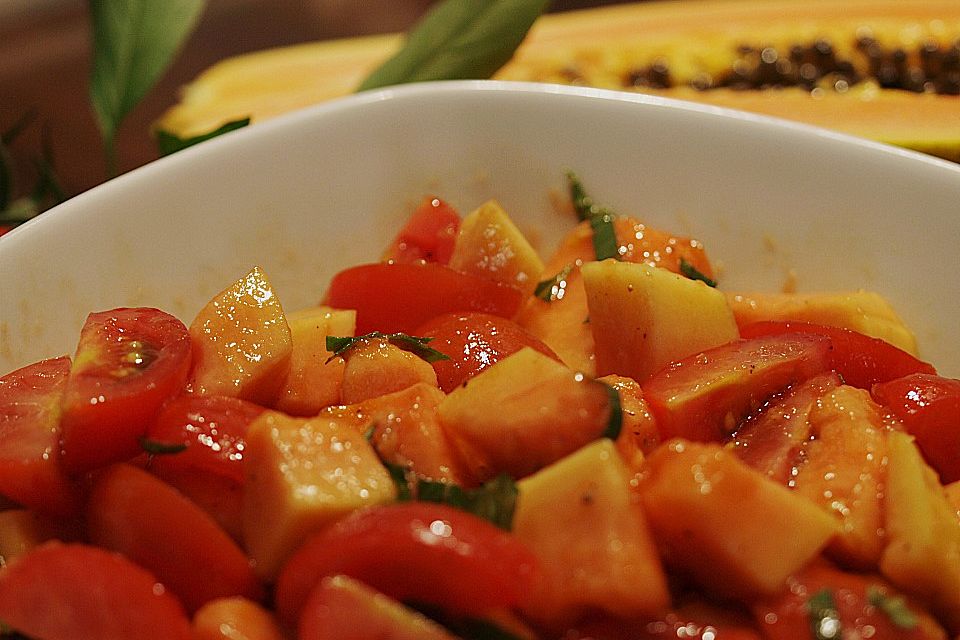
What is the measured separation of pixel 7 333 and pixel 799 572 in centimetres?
93

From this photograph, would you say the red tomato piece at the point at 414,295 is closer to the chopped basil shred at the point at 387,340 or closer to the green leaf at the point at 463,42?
the chopped basil shred at the point at 387,340

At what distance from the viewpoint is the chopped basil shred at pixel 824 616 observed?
854 millimetres

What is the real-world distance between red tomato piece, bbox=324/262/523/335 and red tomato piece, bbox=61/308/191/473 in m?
0.30

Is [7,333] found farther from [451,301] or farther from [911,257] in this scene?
[911,257]

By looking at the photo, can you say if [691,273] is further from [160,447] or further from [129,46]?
[129,46]

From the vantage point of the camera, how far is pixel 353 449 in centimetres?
96

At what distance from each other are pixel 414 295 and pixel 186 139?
0.59 m

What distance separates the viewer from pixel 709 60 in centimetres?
229

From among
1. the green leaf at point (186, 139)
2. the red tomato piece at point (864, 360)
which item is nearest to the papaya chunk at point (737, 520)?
the red tomato piece at point (864, 360)

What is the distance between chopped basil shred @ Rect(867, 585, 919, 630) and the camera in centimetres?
87

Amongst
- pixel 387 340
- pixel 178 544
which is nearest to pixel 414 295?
pixel 387 340

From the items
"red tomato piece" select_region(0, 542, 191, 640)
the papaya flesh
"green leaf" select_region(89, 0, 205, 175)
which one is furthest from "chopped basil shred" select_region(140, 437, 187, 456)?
the papaya flesh

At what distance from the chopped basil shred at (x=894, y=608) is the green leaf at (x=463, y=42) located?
45.0 inches

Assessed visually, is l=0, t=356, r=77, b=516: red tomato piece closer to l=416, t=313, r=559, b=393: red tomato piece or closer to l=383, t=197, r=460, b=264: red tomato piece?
l=416, t=313, r=559, b=393: red tomato piece
